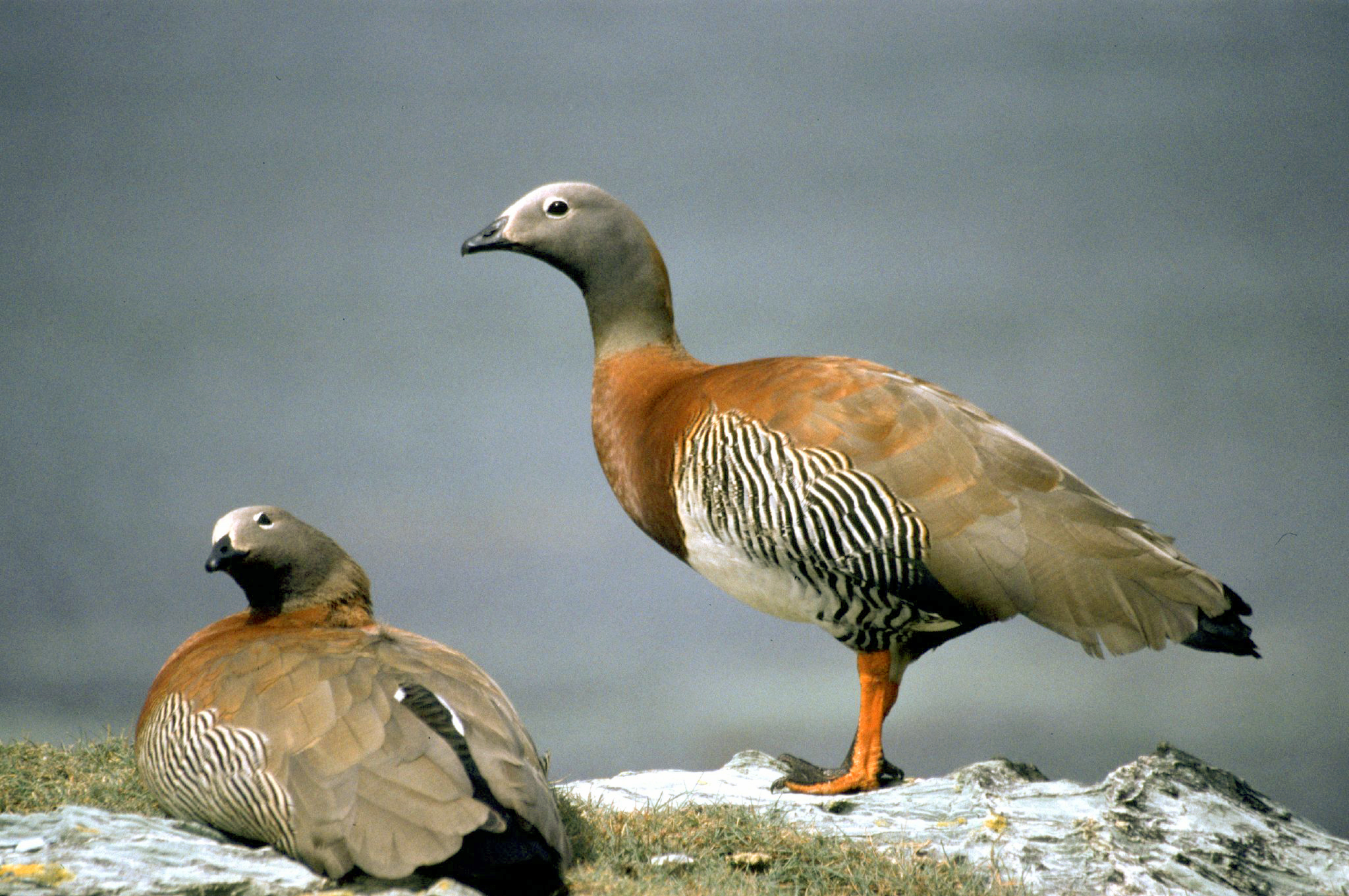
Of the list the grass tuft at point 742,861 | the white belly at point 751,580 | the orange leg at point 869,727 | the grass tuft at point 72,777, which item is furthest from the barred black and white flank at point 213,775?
the orange leg at point 869,727

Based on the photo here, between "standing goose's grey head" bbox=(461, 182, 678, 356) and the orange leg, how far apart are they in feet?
5.42

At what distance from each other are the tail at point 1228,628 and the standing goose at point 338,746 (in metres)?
2.45

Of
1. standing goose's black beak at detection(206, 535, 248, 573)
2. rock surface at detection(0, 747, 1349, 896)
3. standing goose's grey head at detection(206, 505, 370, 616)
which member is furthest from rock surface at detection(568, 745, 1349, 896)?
standing goose's black beak at detection(206, 535, 248, 573)

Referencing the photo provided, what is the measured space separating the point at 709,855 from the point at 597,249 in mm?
2557

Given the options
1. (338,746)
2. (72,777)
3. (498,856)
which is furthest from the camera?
(72,777)

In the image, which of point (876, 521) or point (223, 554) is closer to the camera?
point (223, 554)

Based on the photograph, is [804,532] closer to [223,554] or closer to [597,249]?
[597,249]

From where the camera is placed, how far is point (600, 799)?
4684 mm

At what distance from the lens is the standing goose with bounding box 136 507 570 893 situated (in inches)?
139

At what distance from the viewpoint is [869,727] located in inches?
202

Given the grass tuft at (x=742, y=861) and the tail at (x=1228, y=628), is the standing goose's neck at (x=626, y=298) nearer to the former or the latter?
the grass tuft at (x=742, y=861)

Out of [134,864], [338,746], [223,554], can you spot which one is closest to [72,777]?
[223,554]

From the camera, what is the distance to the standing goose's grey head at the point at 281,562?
4.52 metres

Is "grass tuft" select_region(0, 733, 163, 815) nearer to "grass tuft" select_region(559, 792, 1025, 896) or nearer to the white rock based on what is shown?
the white rock
